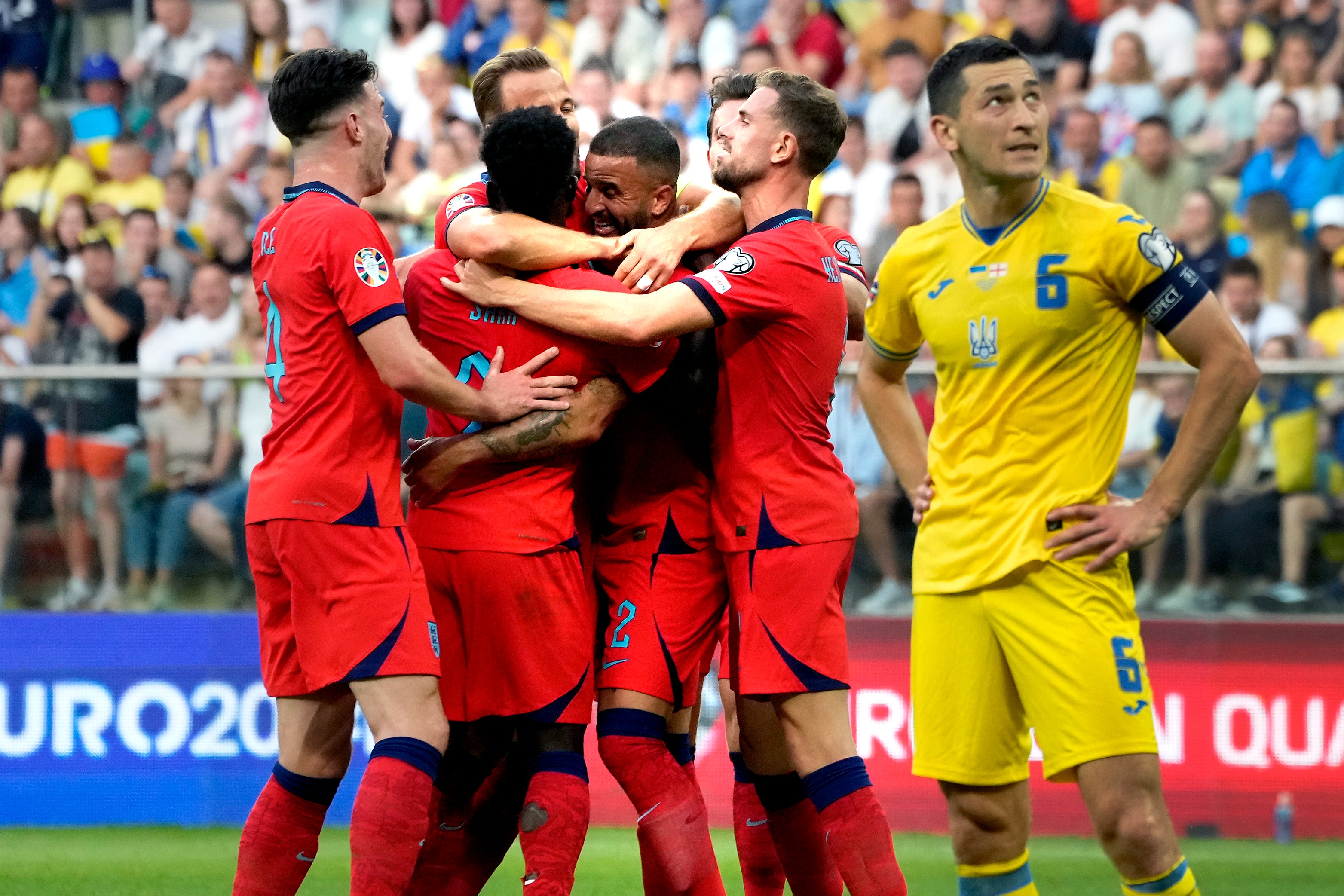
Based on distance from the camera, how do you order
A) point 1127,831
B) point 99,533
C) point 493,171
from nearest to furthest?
point 1127,831
point 493,171
point 99,533

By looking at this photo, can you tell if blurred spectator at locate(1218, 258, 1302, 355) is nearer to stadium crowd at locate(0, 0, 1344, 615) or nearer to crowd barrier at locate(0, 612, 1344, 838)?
stadium crowd at locate(0, 0, 1344, 615)

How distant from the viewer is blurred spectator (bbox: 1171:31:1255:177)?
9.95 m

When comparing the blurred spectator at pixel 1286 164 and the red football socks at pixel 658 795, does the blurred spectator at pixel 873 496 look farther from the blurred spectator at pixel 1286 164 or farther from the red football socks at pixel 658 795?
the blurred spectator at pixel 1286 164

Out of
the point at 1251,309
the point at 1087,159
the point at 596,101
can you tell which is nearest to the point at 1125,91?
the point at 1087,159

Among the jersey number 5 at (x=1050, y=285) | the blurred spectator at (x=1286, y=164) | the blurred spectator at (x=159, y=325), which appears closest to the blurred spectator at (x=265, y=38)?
the blurred spectator at (x=159, y=325)

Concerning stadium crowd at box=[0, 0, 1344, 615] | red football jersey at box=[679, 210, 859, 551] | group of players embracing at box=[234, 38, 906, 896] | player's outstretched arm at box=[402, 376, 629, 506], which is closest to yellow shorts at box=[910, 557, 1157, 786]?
group of players embracing at box=[234, 38, 906, 896]

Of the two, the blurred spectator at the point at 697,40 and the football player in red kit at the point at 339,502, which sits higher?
the blurred spectator at the point at 697,40

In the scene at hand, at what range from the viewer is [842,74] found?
11.3m

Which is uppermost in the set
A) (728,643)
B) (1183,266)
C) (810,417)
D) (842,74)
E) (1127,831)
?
(842,74)

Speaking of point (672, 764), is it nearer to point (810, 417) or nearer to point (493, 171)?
point (810, 417)

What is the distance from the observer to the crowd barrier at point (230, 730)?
6883 mm

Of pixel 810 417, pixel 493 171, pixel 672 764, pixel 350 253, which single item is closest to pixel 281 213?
pixel 350 253

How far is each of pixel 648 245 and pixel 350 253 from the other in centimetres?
82

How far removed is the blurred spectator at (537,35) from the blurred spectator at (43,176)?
3298mm
